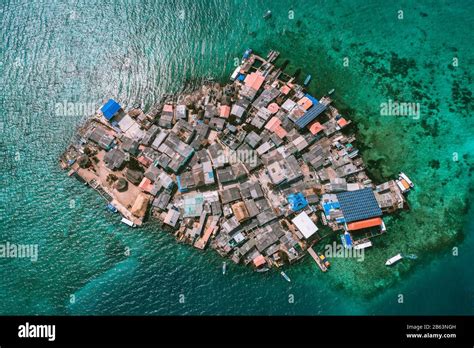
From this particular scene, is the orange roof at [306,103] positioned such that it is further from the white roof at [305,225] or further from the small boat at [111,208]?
the small boat at [111,208]

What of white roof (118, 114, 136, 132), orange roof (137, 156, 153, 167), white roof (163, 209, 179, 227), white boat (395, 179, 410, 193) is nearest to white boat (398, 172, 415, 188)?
white boat (395, 179, 410, 193)

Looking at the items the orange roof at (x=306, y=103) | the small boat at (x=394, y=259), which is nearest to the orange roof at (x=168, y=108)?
the orange roof at (x=306, y=103)

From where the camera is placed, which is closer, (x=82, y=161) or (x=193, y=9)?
(x=82, y=161)

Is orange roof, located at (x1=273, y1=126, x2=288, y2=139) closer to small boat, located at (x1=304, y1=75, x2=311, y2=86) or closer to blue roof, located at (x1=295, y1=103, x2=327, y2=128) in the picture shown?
blue roof, located at (x1=295, y1=103, x2=327, y2=128)

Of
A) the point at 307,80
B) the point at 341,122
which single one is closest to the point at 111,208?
the point at 307,80

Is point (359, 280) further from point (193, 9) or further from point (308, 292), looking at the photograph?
point (193, 9)
